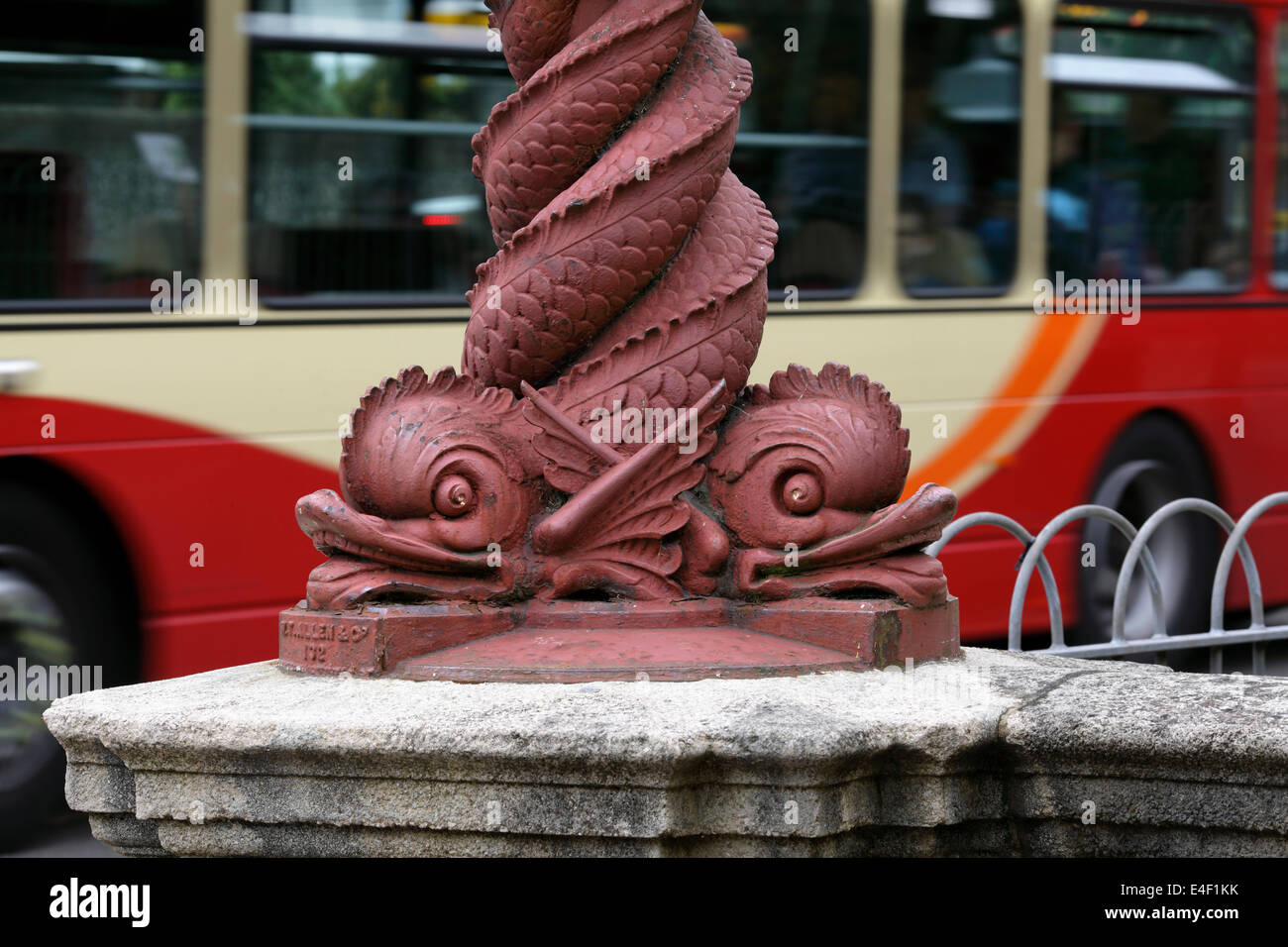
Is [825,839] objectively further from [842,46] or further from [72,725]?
[842,46]

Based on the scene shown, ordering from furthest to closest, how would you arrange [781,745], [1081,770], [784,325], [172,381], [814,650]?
[784,325] < [172,381] < [814,650] < [1081,770] < [781,745]

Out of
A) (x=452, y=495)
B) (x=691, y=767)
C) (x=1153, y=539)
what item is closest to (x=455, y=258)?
(x=452, y=495)

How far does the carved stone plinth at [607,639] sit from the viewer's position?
3182mm

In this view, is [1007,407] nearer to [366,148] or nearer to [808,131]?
[808,131]

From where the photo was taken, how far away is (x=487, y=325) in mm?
3488

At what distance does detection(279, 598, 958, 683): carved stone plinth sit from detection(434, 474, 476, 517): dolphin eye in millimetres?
183

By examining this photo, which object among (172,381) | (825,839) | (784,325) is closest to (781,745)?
(825,839)

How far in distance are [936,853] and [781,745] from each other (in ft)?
1.62

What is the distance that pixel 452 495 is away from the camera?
3.29 meters

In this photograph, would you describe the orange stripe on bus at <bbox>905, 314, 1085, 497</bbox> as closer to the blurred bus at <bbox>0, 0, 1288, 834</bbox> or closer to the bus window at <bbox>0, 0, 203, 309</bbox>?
the blurred bus at <bbox>0, 0, 1288, 834</bbox>

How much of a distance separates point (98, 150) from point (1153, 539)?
5449 mm

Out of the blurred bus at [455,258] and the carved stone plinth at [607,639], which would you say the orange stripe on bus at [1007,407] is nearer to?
the blurred bus at [455,258]

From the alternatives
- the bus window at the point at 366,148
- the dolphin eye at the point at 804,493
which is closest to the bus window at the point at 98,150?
the bus window at the point at 366,148

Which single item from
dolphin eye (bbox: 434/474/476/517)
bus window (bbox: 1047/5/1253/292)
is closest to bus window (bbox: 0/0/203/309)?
dolphin eye (bbox: 434/474/476/517)
